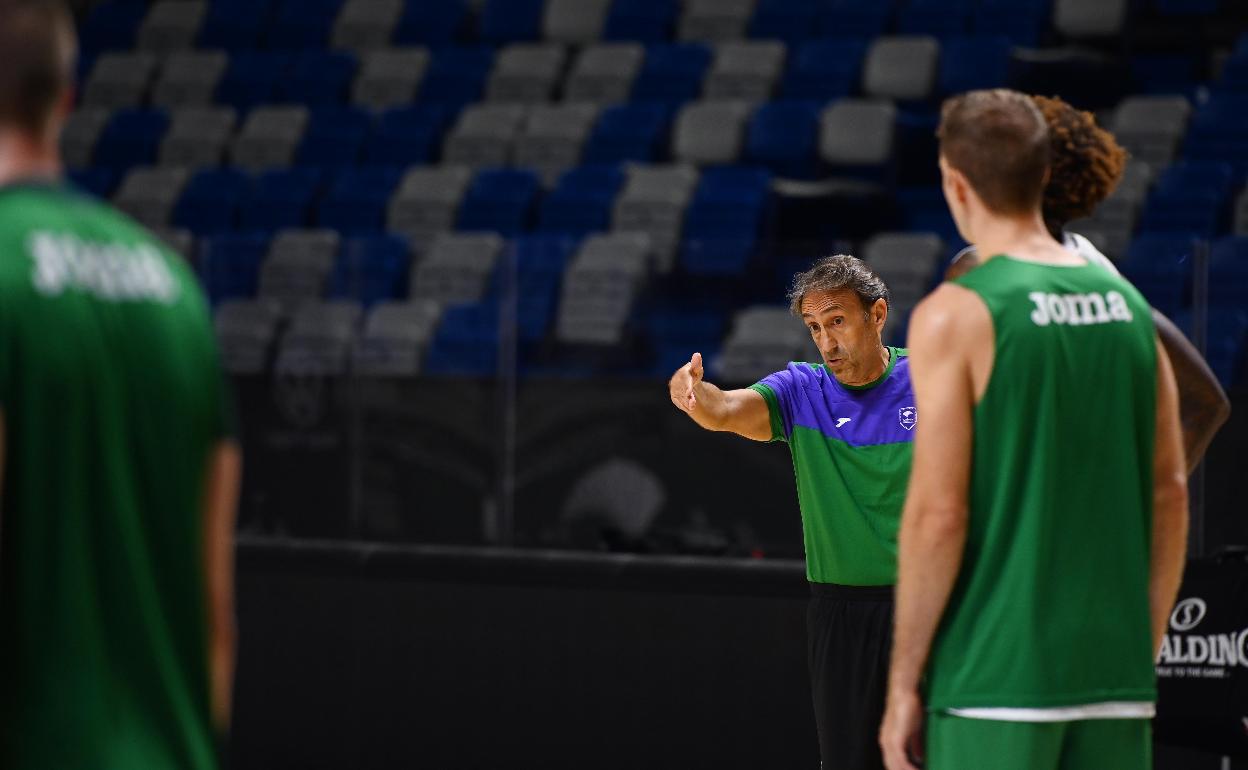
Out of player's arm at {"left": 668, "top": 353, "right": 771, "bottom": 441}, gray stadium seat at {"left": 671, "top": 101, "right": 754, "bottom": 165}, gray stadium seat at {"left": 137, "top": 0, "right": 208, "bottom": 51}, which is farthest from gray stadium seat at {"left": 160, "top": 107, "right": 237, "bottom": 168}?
player's arm at {"left": 668, "top": 353, "right": 771, "bottom": 441}

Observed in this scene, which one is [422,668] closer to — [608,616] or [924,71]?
[608,616]

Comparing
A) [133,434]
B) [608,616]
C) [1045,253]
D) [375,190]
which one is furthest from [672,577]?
[375,190]

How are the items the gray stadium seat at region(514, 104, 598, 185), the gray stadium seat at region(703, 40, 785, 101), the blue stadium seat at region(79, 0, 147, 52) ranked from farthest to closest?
the blue stadium seat at region(79, 0, 147, 52), the gray stadium seat at region(703, 40, 785, 101), the gray stadium seat at region(514, 104, 598, 185)

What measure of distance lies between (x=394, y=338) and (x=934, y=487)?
18.3 feet

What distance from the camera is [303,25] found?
15805mm

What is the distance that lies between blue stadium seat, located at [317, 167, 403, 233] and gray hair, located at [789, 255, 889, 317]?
7913mm

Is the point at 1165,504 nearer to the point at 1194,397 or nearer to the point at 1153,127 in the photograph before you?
the point at 1194,397

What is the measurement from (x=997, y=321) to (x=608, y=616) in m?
4.44

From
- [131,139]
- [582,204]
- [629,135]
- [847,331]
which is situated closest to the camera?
[847,331]

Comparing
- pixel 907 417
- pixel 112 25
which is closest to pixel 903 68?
pixel 112 25

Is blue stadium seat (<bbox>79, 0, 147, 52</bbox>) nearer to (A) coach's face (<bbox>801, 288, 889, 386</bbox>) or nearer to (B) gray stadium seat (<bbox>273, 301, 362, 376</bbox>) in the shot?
(B) gray stadium seat (<bbox>273, 301, 362, 376</bbox>)

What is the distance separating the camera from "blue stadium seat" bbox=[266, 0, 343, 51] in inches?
620

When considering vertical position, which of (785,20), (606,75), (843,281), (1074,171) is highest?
(785,20)

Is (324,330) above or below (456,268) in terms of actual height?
below
